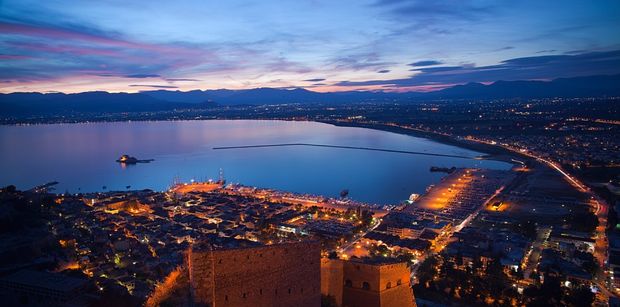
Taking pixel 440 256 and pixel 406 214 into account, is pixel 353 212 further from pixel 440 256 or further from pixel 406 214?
pixel 440 256

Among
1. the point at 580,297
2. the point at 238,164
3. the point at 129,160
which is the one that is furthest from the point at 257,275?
the point at 129,160

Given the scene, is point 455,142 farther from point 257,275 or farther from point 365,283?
point 257,275

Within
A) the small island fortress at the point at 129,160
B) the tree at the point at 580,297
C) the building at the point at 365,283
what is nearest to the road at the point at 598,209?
the tree at the point at 580,297

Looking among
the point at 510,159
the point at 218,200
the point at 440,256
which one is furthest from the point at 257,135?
the point at 440,256

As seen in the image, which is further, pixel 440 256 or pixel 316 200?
pixel 316 200

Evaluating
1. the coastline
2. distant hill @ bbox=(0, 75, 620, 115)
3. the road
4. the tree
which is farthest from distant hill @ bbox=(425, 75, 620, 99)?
the tree

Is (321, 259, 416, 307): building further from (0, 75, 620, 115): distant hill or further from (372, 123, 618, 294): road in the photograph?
(0, 75, 620, 115): distant hill

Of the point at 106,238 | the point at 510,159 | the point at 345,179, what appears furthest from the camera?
the point at 510,159
